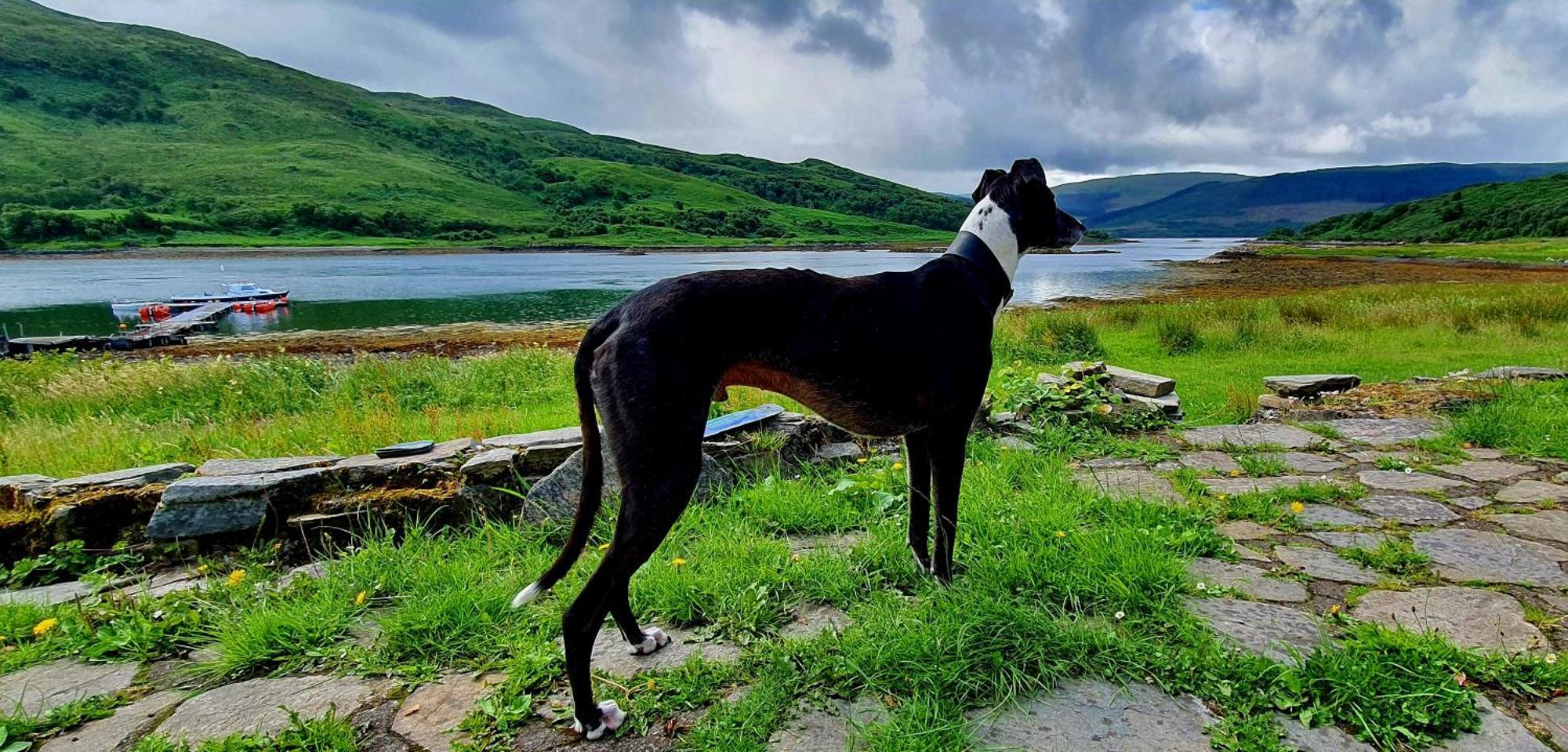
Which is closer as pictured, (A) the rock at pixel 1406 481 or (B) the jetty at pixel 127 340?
(A) the rock at pixel 1406 481

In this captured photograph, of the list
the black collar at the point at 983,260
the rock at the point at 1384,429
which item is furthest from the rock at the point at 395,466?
the rock at the point at 1384,429

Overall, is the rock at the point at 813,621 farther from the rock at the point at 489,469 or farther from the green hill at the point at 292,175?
the green hill at the point at 292,175

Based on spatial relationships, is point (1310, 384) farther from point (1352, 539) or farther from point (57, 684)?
point (57, 684)

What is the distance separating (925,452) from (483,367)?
35.5ft

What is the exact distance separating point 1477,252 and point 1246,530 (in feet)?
258

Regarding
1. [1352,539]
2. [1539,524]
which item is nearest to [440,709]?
[1352,539]

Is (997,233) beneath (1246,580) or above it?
above

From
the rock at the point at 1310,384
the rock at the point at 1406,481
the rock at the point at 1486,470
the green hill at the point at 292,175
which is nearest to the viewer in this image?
the rock at the point at 1406,481

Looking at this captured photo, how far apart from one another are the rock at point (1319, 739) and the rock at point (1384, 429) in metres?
4.67

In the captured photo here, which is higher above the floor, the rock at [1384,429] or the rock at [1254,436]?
the rock at [1384,429]

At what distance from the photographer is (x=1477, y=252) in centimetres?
5747

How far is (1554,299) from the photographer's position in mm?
15500

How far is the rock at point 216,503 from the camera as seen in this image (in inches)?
151

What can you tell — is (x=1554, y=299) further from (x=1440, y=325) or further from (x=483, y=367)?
(x=483, y=367)
